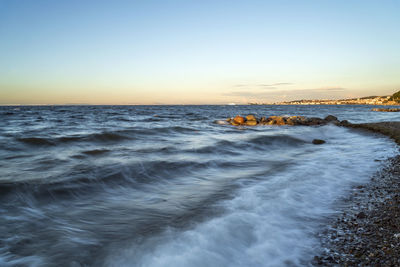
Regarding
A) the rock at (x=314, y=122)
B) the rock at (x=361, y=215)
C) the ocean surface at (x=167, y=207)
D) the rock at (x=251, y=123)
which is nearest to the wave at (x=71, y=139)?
the ocean surface at (x=167, y=207)

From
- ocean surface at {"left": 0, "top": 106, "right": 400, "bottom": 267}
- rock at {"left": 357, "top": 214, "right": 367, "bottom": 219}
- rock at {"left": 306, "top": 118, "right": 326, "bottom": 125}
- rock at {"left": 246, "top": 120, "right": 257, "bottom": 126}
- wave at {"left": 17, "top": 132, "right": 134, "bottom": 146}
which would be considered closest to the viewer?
ocean surface at {"left": 0, "top": 106, "right": 400, "bottom": 267}

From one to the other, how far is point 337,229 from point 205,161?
504cm

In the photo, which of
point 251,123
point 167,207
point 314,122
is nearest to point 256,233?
point 167,207

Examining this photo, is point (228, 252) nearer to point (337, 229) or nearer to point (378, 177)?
point (337, 229)

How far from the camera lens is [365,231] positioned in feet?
9.14

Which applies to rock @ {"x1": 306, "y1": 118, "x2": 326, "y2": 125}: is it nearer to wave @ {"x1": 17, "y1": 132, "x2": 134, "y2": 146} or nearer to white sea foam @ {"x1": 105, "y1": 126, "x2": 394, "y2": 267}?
wave @ {"x1": 17, "y1": 132, "x2": 134, "y2": 146}

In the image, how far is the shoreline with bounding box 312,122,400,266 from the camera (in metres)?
2.28

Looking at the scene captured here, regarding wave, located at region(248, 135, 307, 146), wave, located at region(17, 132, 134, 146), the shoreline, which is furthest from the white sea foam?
wave, located at region(17, 132, 134, 146)

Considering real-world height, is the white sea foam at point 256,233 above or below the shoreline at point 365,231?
below

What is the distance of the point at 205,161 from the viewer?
306 inches

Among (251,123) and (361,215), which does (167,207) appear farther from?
(251,123)

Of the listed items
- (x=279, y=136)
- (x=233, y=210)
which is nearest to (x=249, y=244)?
(x=233, y=210)

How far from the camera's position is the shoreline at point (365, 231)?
2.28m

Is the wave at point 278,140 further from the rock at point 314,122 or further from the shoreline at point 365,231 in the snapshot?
the rock at point 314,122
